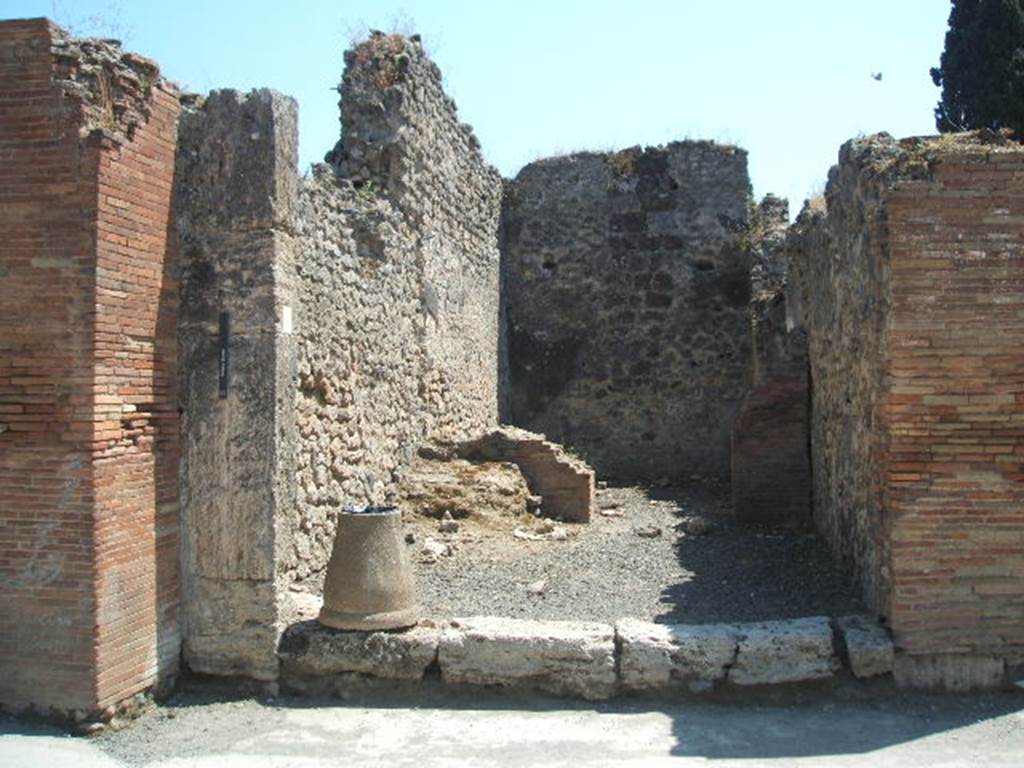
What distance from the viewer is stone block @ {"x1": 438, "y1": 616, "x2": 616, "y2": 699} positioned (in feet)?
19.0

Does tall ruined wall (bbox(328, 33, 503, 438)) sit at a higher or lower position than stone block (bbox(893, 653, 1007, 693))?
higher

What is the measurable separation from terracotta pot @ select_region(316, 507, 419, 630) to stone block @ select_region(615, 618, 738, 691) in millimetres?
1373

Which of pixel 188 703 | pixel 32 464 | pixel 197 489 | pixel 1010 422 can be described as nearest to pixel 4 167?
pixel 32 464

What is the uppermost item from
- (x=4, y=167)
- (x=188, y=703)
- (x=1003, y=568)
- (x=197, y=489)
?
(x=4, y=167)

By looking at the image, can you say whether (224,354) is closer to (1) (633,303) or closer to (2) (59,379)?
(2) (59,379)

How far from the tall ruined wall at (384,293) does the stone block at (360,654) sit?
0.56 metres

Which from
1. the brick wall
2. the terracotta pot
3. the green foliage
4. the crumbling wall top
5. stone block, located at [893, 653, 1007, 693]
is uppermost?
the green foliage

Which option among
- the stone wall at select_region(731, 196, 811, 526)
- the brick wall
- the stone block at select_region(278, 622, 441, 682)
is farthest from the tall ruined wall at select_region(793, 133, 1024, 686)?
the stone wall at select_region(731, 196, 811, 526)

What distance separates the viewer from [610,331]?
49.2ft

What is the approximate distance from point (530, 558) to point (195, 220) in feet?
14.0

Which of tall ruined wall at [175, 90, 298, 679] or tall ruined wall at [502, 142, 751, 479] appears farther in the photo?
tall ruined wall at [502, 142, 751, 479]

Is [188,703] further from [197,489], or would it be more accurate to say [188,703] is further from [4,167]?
[4,167]

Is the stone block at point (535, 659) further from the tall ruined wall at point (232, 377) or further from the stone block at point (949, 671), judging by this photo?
the stone block at point (949, 671)

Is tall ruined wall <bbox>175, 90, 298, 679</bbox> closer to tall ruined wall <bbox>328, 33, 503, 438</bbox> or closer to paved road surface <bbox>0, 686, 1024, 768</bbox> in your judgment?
paved road surface <bbox>0, 686, 1024, 768</bbox>
